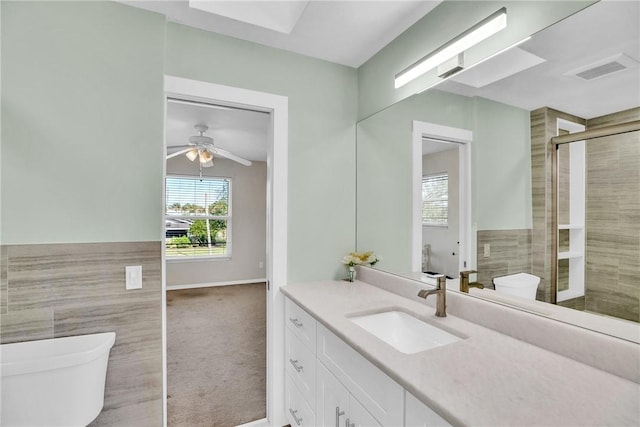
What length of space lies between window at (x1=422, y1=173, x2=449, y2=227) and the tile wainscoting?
5.04 feet

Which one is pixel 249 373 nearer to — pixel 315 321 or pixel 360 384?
pixel 315 321

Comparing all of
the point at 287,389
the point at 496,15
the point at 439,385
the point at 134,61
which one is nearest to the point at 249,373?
the point at 287,389

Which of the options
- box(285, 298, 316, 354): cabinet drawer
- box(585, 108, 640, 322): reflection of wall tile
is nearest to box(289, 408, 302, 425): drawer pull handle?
box(285, 298, 316, 354): cabinet drawer

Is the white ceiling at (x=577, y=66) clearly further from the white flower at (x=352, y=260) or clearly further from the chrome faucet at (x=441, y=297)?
the white flower at (x=352, y=260)

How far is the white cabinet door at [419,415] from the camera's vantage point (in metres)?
0.79

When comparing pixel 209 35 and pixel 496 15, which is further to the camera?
pixel 209 35

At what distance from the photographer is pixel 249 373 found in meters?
2.61

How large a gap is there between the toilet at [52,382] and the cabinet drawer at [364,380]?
1031mm

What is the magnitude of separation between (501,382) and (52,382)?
168cm

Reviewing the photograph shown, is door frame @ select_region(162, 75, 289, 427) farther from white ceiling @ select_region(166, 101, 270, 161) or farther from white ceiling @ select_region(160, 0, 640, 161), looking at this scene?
white ceiling @ select_region(166, 101, 270, 161)

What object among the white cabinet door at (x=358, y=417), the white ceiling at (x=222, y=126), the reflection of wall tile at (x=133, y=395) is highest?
the white ceiling at (x=222, y=126)

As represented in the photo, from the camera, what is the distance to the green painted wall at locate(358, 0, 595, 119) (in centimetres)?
113

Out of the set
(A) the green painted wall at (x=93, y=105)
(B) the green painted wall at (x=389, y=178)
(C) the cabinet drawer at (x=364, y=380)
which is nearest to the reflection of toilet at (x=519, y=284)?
(B) the green painted wall at (x=389, y=178)

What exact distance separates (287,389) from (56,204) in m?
1.64
